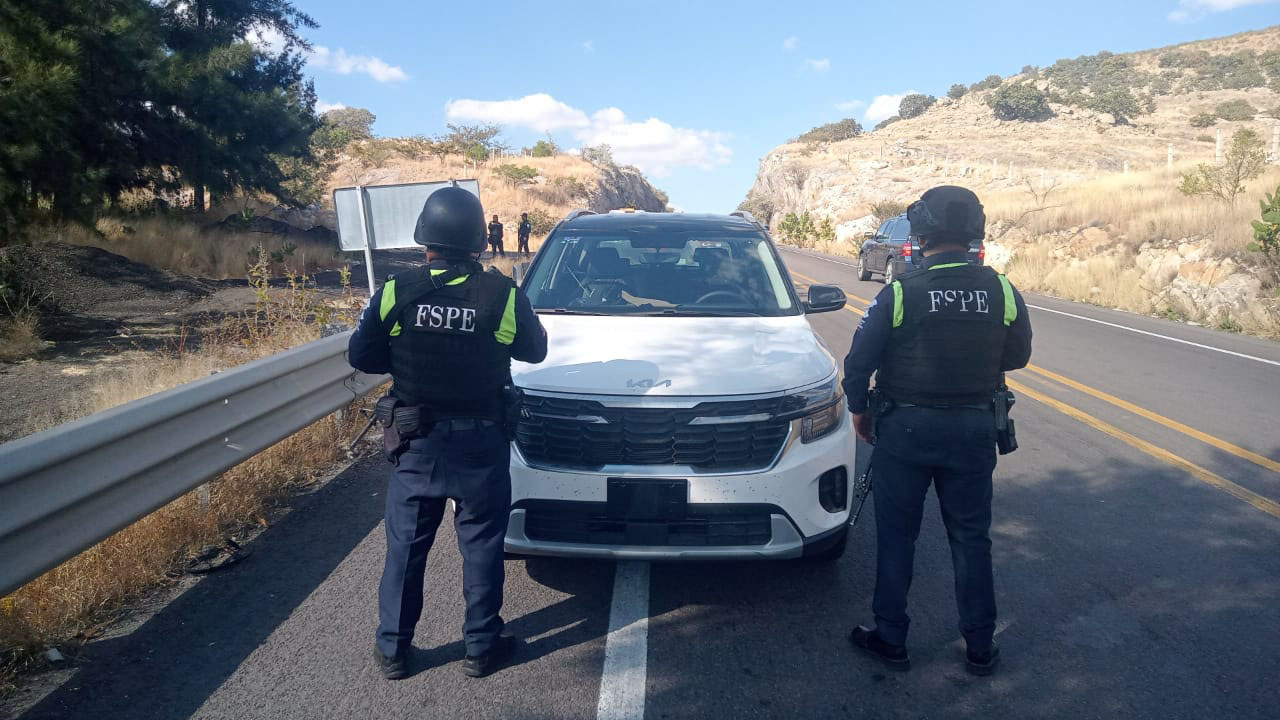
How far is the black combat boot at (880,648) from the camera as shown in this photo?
3275 mm

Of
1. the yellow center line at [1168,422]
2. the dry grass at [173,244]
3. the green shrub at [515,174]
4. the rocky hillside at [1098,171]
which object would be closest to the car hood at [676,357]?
the yellow center line at [1168,422]

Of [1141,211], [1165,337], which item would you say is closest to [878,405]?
[1165,337]

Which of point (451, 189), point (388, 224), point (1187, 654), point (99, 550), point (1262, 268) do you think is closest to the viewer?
point (451, 189)

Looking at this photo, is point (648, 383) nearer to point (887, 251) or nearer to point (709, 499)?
point (709, 499)

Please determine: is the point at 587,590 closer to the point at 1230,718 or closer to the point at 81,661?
the point at 81,661

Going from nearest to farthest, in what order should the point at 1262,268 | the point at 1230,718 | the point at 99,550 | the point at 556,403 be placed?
the point at 1230,718 → the point at 556,403 → the point at 99,550 → the point at 1262,268

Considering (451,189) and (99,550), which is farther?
(99,550)

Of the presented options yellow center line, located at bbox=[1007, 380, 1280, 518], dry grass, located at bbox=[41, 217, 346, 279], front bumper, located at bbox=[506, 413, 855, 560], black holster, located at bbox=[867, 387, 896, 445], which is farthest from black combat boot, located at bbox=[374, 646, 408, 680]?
dry grass, located at bbox=[41, 217, 346, 279]

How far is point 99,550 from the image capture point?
12.8ft

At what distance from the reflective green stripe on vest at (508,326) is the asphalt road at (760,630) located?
1313 mm

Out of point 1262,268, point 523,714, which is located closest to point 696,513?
point 523,714

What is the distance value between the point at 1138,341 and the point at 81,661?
42.9ft

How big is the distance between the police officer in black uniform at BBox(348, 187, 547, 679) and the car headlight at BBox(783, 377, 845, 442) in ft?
3.95

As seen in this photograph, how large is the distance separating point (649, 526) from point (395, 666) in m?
1.15
